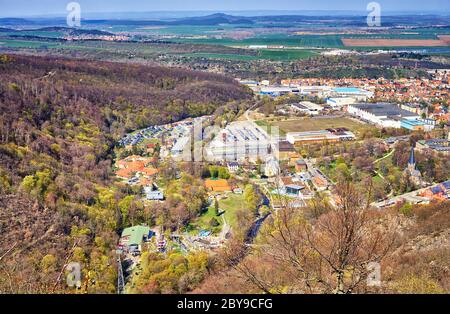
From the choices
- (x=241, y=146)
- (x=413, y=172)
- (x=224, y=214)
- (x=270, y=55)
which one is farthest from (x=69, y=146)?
(x=270, y=55)

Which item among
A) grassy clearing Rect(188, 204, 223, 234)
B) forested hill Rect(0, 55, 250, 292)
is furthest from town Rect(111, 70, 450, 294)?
forested hill Rect(0, 55, 250, 292)

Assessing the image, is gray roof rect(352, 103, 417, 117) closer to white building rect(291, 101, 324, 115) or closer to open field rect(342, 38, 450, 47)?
white building rect(291, 101, 324, 115)

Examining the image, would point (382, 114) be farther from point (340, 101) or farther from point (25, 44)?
point (25, 44)

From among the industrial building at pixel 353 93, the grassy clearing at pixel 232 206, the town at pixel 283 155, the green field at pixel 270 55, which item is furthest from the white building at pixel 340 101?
the green field at pixel 270 55

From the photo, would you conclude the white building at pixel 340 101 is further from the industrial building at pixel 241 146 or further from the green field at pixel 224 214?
the green field at pixel 224 214

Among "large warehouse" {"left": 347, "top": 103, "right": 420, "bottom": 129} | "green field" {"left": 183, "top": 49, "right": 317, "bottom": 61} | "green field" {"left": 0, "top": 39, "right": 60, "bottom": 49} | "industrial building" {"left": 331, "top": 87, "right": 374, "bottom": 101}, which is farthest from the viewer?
"green field" {"left": 183, "top": 49, "right": 317, "bottom": 61}

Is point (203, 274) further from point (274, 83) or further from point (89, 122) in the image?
point (274, 83)

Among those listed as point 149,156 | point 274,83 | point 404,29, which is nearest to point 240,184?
Answer: point 149,156

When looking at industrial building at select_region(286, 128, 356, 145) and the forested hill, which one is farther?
industrial building at select_region(286, 128, 356, 145)
